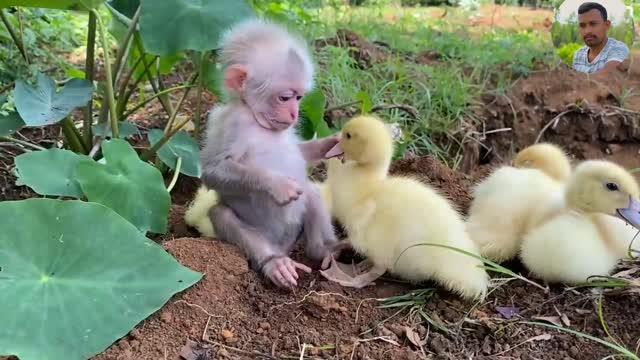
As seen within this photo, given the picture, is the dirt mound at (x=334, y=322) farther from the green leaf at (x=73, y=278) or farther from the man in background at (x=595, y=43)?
the man in background at (x=595, y=43)

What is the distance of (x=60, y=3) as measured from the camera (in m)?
2.58

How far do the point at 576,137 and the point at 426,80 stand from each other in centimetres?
106

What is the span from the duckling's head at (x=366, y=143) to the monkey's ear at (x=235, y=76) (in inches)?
15.8

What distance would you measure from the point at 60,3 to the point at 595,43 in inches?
86.9

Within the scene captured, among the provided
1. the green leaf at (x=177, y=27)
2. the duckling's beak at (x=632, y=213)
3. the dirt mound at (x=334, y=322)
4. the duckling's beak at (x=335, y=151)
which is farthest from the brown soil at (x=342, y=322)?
the green leaf at (x=177, y=27)

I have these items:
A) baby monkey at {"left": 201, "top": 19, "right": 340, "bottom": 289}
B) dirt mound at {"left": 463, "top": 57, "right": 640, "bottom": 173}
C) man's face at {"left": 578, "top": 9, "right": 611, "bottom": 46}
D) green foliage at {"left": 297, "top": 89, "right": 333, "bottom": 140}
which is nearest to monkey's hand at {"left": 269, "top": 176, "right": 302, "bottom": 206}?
baby monkey at {"left": 201, "top": 19, "right": 340, "bottom": 289}

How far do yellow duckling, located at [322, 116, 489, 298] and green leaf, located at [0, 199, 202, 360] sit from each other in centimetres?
60

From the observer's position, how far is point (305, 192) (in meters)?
2.40

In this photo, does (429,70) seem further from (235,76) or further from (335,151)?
(235,76)

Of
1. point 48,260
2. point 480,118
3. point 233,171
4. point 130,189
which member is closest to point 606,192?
point 233,171

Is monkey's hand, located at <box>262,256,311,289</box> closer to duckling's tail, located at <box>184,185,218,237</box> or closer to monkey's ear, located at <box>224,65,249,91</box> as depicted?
duckling's tail, located at <box>184,185,218,237</box>

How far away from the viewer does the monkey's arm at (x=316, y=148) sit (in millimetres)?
2547

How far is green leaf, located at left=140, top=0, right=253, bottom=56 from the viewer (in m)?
2.43

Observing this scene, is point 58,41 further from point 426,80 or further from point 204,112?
point 426,80
